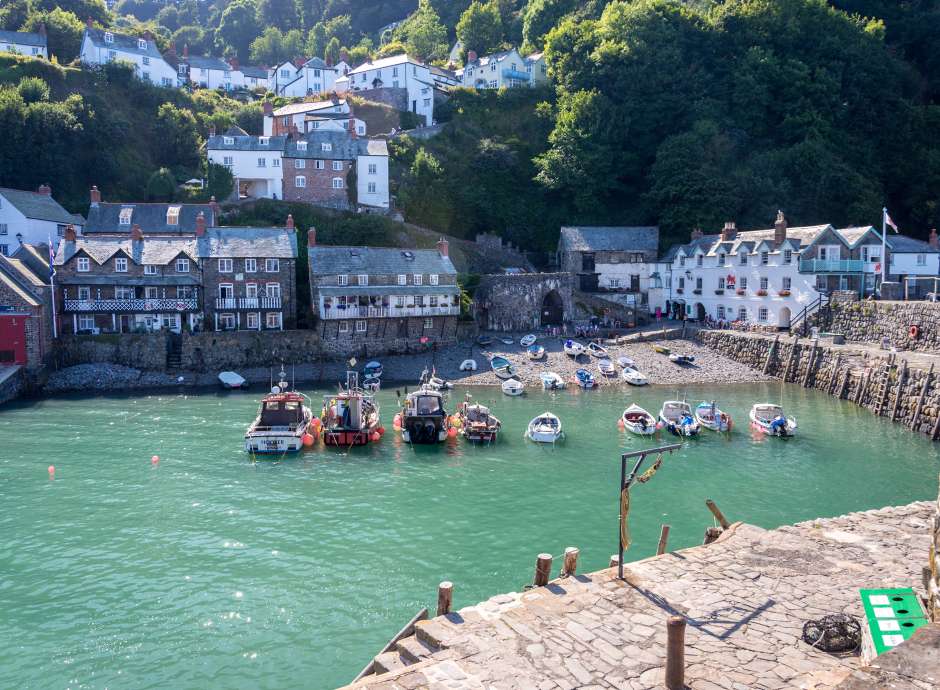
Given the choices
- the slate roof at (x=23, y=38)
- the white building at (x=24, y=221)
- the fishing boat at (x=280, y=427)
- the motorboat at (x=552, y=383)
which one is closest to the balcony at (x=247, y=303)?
the white building at (x=24, y=221)

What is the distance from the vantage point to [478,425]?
37.9m

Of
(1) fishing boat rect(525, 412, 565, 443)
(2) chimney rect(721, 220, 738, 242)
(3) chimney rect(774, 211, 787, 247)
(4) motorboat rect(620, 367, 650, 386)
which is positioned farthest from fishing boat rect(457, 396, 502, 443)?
(2) chimney rect(721, 220, 738, 242)

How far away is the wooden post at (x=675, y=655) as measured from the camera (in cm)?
1148

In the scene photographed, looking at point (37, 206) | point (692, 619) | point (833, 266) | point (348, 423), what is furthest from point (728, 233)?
point (37, 206)

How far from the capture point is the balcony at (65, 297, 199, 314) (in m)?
56.2

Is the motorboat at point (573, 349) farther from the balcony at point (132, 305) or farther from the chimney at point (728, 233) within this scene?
the balcony at point (132, 305)

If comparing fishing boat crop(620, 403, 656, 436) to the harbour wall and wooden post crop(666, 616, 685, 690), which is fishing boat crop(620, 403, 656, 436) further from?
wooden post crop(666, 616, 685, 690)

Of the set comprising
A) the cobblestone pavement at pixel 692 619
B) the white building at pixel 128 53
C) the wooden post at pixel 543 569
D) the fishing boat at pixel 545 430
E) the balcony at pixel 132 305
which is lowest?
the fishing boat at pixel 545 430

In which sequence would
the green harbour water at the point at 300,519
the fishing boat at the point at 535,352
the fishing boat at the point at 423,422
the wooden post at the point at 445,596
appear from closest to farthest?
1. the wooden post at the point at 445,596
2. the green harbour water at the point at 300,519
3. the fishing boat at the point at 423,422
4. the fishing boat at the point at 535,352

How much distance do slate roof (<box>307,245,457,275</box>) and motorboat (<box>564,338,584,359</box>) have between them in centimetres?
1317

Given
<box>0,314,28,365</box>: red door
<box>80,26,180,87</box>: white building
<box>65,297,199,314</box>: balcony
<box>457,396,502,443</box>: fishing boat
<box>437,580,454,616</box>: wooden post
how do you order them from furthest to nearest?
<box>80,26,180,87</box>: white building
<box>65,297,199,314</box>: balcony
<box>0,314,28,365</box>: red door
<box>457,396,502,443</box>: fishing boat
<box>437,580,454,616</box>: wooden post

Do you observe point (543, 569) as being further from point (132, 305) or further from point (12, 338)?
point (132, 305)

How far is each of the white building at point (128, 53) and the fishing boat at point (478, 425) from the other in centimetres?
7672

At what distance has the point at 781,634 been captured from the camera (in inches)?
535
